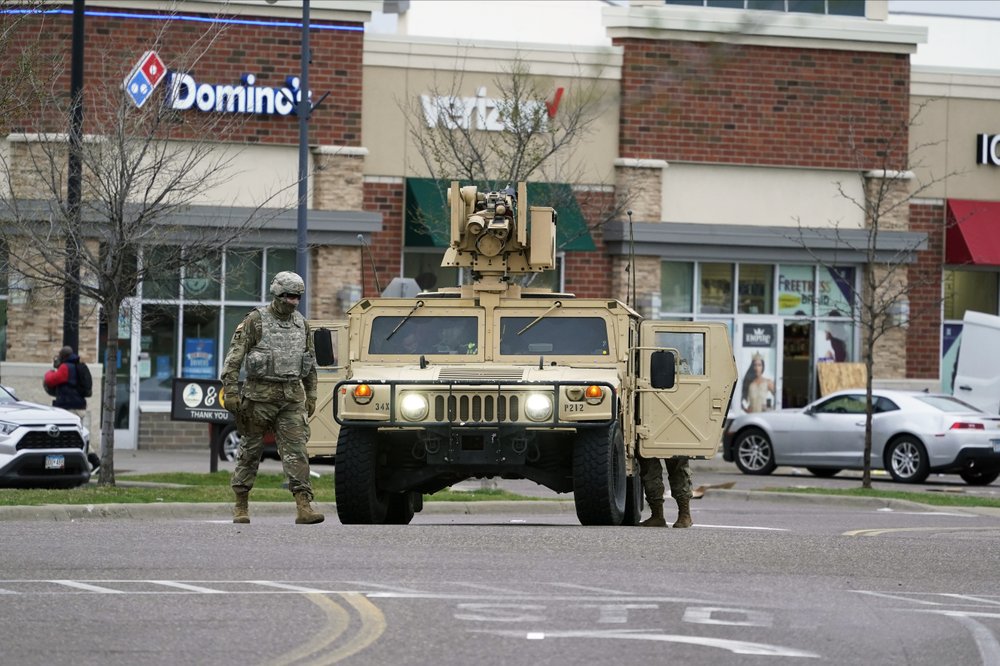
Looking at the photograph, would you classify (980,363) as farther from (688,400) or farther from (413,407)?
(413,407)

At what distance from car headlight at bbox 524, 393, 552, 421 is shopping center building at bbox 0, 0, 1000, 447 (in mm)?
15266

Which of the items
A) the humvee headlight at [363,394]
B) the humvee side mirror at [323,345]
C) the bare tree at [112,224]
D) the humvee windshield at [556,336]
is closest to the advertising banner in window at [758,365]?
the bare tree at [112,224]

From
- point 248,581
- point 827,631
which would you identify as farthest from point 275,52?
point 827,631

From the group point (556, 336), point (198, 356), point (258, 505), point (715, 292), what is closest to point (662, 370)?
point (556, 336)

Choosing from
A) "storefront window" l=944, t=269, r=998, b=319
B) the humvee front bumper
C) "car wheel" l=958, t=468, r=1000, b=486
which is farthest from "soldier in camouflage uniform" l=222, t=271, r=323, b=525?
"storefront window" l=944, t=269, r=998, b=319

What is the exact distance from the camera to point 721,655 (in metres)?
7.50

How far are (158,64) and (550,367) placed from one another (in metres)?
11.1

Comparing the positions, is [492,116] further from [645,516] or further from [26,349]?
[645,516]

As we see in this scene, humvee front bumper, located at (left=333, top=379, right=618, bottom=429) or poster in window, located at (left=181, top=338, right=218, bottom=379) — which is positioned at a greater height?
poster in window, located at (left=181, top=338, right=218, bottom=379)

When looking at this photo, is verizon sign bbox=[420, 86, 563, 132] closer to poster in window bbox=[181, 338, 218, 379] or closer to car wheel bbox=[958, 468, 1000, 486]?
poster in window bbox=[181, 338, 218, 379]

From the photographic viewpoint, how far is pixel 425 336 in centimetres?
1473

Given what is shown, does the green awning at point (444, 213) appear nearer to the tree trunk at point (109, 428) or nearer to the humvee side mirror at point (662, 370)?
the tree trunk at point (109, 428)

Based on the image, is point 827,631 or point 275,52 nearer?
point 827,631

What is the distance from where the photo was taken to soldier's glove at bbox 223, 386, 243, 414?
1328cm
